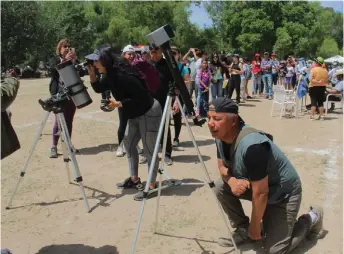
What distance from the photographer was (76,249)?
12.5 ft

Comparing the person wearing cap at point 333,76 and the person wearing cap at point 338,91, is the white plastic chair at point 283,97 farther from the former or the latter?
the person wearing cap at point 333,76

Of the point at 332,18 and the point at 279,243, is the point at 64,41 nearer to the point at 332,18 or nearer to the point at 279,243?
the point at 279,243

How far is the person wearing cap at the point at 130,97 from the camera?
447 cm

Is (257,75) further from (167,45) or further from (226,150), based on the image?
(226,150)

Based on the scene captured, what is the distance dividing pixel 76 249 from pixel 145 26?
51.5 meters

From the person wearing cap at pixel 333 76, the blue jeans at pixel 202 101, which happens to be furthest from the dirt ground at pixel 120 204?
the person wearing cap at pixel 333 76

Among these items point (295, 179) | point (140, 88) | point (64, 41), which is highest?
point (64, 41)

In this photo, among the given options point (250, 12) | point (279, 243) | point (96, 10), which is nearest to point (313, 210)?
point (279, 243)

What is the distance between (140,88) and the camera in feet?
15.4

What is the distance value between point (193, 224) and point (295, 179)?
51.9 inches

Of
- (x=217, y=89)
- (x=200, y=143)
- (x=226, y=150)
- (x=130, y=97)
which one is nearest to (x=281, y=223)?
(x=226, y=150)

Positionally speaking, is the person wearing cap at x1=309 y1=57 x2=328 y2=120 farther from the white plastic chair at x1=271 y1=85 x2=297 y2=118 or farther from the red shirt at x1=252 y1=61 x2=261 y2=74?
the red shirt at x1=252 y1=61 x2=261 y2=74

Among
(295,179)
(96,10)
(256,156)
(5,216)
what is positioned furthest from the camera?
(96,10)

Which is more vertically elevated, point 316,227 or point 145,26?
point 145,26
